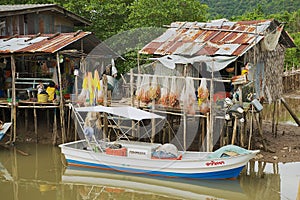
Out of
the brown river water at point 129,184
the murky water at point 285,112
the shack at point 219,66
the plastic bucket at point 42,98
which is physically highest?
the shack at point 219,66

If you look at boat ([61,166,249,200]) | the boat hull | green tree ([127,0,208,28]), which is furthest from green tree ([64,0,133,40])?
boat ([61,166,249,200])

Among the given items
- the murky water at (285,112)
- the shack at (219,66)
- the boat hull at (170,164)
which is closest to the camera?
the boat hull at (170,164)

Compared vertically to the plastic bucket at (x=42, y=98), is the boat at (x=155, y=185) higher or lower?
lower

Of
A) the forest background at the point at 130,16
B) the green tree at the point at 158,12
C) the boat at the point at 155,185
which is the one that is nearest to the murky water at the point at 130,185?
the boat at the point at 155,185

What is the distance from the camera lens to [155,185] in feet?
35.8

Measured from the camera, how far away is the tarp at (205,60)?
11664 millimetres

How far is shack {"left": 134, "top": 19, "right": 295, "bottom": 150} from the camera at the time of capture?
38.2 feet

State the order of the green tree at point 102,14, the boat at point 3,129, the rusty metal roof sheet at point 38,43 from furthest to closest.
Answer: the green tree at point 102,14 < the rusty metal roof sheet at point 38,43 < the boat at point 3,129

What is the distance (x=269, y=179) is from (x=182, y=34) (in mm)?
5538

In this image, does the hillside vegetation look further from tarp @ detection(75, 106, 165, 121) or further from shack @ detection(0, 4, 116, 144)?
tarp @ detection(75, 106, 165, 121)

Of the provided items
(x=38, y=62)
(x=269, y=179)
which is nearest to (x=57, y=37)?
(x=38, y=62)

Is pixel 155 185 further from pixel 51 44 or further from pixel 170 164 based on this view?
pixel 51 44

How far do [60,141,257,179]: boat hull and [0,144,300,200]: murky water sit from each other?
0.63 feet

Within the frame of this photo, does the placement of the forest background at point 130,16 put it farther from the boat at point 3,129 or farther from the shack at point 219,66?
the boat at point 3,129
